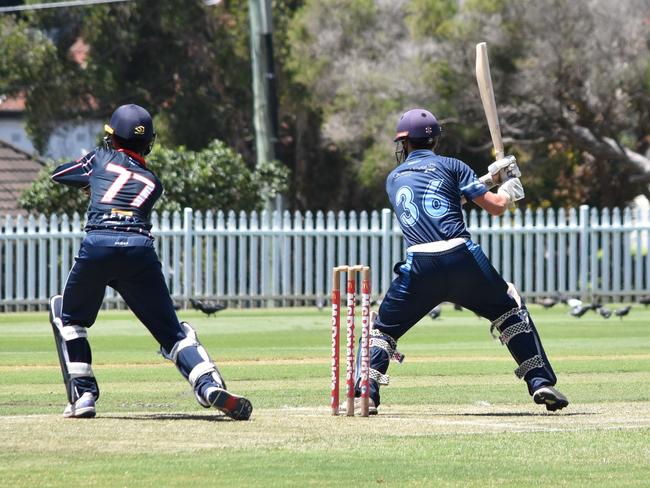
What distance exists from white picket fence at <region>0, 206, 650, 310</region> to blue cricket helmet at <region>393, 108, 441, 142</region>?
16.3m

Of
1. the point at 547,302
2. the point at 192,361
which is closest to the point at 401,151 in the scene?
the point at 192,361

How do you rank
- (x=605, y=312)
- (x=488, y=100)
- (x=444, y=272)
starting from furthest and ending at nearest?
(x=605, y=312)
(x=488, y=100)
(x=444, y=272)

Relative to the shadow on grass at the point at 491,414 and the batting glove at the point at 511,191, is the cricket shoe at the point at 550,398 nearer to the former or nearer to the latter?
the shadow on grass at the point at 491,414

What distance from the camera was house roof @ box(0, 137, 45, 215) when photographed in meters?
32.8

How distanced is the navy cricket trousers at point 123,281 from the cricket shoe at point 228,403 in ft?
1.78

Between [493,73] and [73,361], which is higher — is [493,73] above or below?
above

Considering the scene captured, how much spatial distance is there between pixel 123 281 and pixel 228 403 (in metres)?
1.08

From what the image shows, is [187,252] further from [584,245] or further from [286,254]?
[584,245]

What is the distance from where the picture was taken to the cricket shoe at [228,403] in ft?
32.1

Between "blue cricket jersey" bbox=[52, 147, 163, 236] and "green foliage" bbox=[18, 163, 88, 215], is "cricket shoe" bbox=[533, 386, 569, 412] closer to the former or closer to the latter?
"blue cricket jersey" bbox=[52, 147, 163, 236]

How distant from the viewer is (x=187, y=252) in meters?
27.0

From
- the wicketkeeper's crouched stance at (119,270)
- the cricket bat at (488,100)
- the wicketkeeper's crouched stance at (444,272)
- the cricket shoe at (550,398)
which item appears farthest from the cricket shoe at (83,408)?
the cricket bat at (488,100)

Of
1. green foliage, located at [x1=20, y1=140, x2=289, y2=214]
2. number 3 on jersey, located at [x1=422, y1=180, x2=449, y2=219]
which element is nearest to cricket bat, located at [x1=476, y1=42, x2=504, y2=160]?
number 3 on jersey, located at [x1=422, y1=180, x2=449, y2=219]

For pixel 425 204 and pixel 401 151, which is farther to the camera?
pixel 401 151
